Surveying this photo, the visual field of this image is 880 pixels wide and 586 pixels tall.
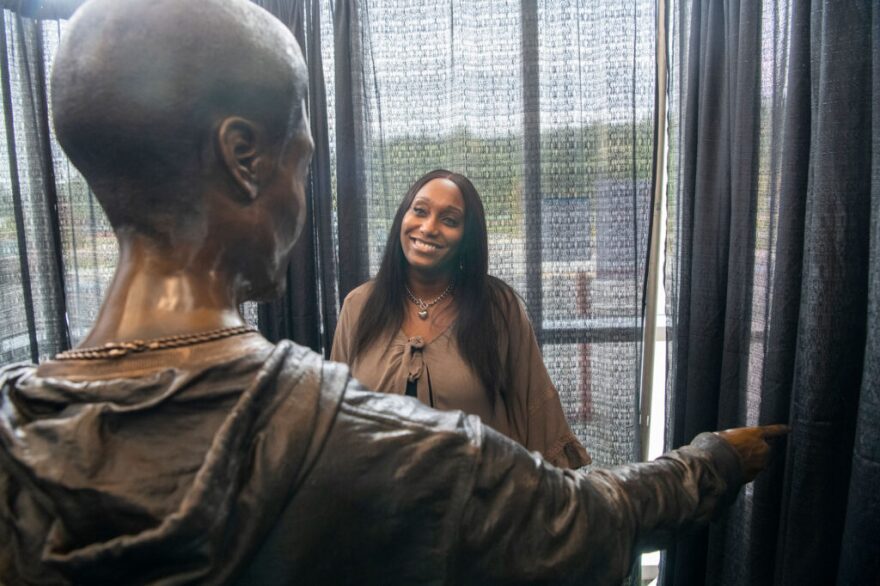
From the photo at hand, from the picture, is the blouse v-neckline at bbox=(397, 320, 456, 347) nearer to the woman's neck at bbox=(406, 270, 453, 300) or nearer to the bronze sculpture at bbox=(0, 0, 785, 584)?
the woman's neck at bbox=(406, 270, 453, 300)

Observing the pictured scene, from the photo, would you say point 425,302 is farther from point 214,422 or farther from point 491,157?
point 214,422

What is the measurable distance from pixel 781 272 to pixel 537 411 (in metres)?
0.68

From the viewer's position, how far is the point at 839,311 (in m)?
1.22

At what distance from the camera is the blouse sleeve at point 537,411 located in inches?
64.7

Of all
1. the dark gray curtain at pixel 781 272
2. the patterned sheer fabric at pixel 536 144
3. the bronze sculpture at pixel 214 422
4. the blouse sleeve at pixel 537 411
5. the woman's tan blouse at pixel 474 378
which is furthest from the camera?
the patterned sheer fabric at pixel 536 144

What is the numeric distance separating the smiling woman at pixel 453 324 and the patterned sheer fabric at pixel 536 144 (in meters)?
0.26

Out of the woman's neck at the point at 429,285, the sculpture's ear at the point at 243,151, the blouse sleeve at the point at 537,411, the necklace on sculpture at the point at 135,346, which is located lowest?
the blouse sleeve at the point at 537,411

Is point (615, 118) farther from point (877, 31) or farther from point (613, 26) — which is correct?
point (877, 31)

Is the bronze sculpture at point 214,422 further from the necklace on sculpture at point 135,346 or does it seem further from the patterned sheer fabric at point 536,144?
the patterned sheer fabric at point 536,144

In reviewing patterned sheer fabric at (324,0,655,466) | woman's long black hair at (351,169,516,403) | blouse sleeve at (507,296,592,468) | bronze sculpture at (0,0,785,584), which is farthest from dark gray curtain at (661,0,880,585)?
bronze sculpture at (0,0,785,584)

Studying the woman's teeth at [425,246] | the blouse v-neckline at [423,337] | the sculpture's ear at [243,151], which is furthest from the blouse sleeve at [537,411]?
the sculpture's ear at [243,151]

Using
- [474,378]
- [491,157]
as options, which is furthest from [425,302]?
[491,157]

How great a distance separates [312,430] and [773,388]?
3.95 ft

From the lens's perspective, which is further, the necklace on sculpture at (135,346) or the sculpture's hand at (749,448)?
the sculpture's hand at (749,448)
